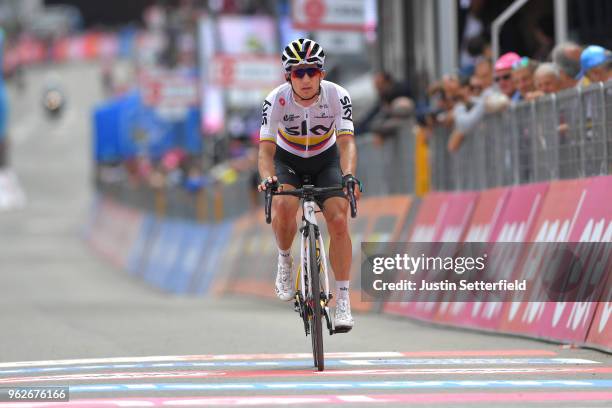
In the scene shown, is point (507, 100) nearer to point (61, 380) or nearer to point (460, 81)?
point (460, 81)

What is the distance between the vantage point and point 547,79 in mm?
13609

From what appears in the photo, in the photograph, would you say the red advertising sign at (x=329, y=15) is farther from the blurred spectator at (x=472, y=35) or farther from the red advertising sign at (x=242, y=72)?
the red advertising sign at (x=242, y=72)

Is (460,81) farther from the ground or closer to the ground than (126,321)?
farther from the ground

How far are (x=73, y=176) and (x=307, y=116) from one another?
66.6m

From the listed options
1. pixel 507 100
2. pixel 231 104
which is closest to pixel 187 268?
pixel 231 104

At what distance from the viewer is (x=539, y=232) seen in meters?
12.9

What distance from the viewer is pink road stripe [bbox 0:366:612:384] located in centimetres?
970

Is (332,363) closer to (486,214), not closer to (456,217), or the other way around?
(486,214)

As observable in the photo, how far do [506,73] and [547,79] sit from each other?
1169mm

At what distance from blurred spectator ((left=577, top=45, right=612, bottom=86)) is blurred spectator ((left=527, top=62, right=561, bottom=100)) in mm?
782

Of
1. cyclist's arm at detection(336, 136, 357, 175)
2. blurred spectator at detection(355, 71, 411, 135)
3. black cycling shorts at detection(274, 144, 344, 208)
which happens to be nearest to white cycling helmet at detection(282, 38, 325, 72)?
cyclist's arm at detection(336, 136, 357, 175)

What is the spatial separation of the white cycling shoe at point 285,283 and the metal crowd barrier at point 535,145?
2761 mm

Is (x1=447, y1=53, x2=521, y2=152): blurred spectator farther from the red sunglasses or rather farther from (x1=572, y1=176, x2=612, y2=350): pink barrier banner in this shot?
the red sunglasses

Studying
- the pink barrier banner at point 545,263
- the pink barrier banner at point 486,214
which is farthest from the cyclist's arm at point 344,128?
the pink barrier banner at point 486,214
